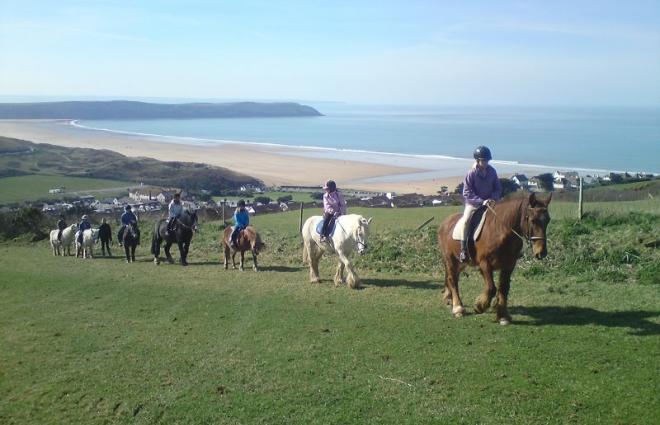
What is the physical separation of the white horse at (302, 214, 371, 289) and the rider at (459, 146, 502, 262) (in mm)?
3434

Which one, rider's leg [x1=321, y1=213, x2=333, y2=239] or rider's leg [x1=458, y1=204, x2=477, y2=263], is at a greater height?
rider's leg [x1=458, y1=204, x2=477, y2=263]

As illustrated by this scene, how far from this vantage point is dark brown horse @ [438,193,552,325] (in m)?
8.66

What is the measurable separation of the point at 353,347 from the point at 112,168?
60419 millimetres

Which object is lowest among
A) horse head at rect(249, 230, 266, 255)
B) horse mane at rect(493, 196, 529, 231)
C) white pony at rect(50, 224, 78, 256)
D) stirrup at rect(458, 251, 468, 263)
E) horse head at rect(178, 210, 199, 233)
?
white pony at rect(50, 224, 78, 256)

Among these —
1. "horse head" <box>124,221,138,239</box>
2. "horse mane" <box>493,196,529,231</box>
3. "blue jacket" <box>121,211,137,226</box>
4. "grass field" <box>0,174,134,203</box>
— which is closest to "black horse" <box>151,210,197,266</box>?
"horse head" <box>124,221,138,239</box>

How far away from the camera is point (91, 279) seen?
1727 centimetres

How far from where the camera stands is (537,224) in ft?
28.4

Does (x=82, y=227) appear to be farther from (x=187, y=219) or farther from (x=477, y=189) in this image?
(x=477, y=189)

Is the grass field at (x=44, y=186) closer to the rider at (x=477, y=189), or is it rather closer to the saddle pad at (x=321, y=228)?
the saddle pad at (x=321, y=228)

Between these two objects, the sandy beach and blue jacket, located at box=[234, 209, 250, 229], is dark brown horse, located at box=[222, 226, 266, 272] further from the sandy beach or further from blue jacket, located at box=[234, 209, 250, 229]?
the sandy beach

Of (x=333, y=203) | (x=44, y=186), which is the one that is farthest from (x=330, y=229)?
(x=44, y=186)

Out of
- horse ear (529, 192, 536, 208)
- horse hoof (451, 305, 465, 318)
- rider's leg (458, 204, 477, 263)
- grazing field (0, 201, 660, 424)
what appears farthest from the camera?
horse hoof (451, 305, 465, 318)

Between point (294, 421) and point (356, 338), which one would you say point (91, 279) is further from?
point (294, 421)

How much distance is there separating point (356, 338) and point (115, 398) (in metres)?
3.68
